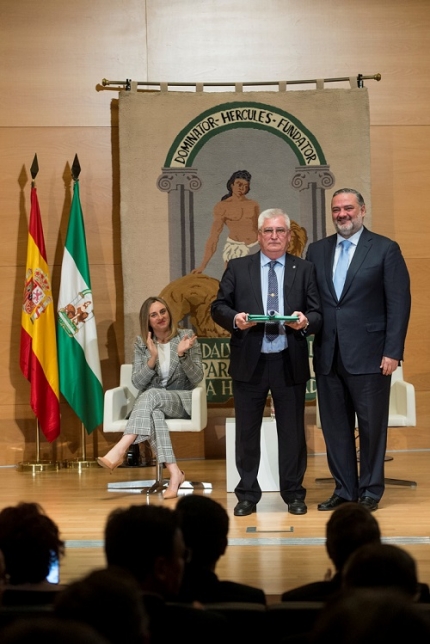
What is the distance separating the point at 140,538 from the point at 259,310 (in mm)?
3095

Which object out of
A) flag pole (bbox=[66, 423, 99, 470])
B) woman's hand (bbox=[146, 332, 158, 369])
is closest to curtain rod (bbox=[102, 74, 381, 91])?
woman's hand (bbox=[146, 332, 158, 369])

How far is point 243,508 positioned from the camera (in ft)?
16.9

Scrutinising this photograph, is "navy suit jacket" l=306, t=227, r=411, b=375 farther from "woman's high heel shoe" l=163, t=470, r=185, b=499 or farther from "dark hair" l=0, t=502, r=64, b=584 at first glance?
"dark hair" l=0, t=502, r=64, b=584

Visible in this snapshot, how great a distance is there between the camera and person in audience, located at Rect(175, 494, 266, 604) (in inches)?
91.5

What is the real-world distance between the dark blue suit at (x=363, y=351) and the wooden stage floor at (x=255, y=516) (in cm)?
29

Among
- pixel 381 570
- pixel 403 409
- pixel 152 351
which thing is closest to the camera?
pixel 381 570

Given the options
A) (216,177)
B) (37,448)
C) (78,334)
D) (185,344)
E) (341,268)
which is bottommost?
(37,448)

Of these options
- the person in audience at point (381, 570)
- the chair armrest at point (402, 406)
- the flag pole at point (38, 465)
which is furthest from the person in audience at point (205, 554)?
the flag pole at point (38, 465)

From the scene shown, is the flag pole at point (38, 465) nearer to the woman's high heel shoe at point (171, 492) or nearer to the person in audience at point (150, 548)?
the woman's high heel shoe at point (171, 492)

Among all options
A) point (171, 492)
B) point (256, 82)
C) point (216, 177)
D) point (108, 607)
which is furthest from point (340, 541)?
point (256, 82)

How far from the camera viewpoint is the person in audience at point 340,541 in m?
2.35

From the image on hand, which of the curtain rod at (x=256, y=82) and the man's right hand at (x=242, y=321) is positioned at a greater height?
the curtain rod at (x=256, y=82)

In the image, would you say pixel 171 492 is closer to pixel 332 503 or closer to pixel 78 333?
pixel 332 503

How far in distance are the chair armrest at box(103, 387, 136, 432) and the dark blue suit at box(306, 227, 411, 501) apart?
1567 millimetres
